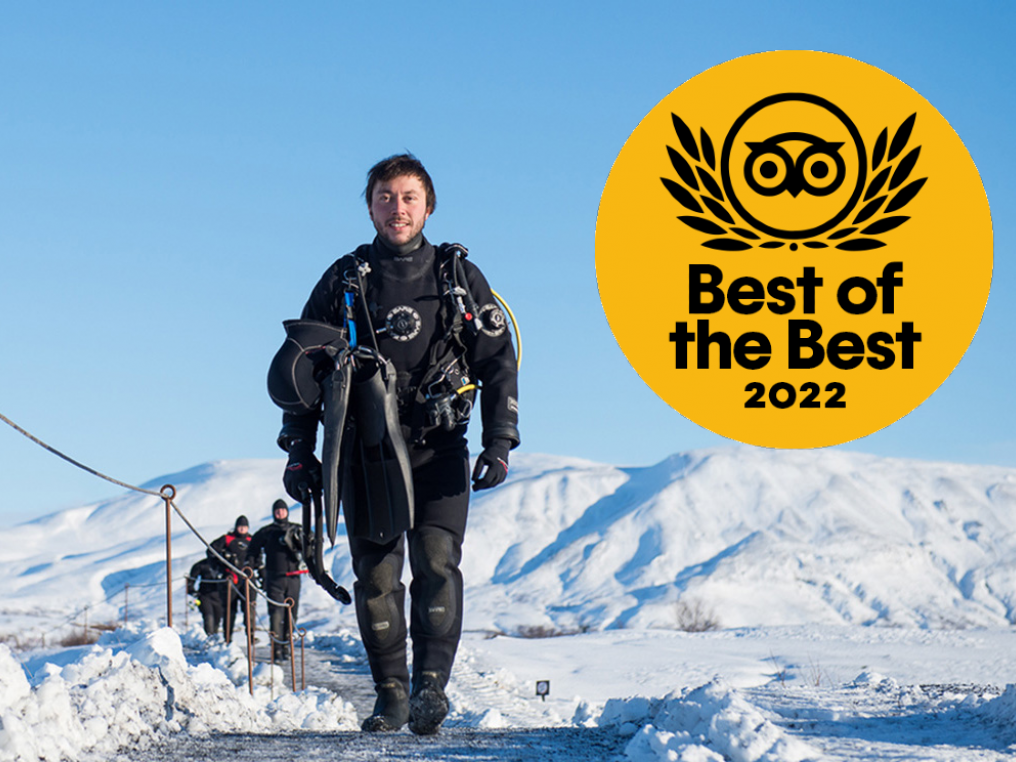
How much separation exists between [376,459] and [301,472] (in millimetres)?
364

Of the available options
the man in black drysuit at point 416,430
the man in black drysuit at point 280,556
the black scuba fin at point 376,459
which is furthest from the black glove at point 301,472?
the man in black drysuit at point 280,556

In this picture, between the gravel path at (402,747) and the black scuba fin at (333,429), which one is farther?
the black scuba fin at (333,429)

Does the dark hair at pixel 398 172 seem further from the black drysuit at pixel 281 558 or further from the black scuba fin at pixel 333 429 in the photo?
the black drysuit at pixel 281 558

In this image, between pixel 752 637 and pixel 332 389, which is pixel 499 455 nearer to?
pixel 332 389

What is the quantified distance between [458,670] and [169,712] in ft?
34.3

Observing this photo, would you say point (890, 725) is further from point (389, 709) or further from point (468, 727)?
point (468, 727)

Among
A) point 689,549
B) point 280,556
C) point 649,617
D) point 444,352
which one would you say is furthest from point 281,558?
point 689,549

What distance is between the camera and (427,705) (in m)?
5.16

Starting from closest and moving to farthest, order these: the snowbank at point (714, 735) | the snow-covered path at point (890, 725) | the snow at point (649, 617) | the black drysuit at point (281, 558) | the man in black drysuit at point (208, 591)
Answer: the snowbank at point (714, 735)
the snow-covered path at point (890, 725)
the snow at point (649, 617)
the black drysuit at point (281, 558)
the man in black drysuit at point (208, 591)

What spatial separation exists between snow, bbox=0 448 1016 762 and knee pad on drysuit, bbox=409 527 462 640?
563mm

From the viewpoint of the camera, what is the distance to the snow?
15.1 feet

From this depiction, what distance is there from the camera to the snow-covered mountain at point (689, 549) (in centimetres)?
8381

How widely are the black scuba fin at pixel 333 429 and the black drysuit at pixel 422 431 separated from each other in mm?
284

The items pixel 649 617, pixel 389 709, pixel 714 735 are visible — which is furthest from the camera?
pixel 649 617
